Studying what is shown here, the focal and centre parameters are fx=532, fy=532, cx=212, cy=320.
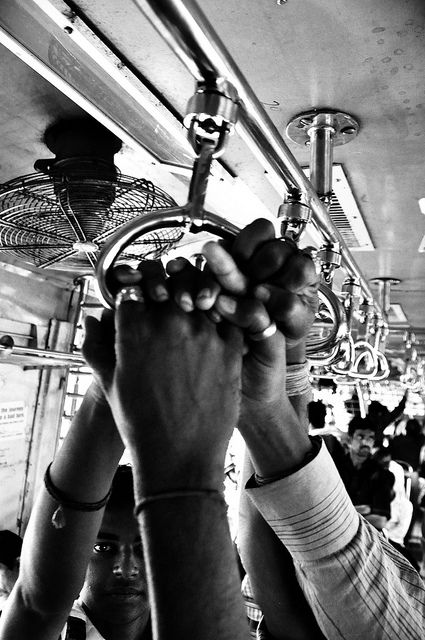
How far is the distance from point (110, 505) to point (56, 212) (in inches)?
51.1

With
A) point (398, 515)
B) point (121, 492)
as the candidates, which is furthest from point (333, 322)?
point (398, 515)

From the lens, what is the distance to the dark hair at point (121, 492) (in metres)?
2.34

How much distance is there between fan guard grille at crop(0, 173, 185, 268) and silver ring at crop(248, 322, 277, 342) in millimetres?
1035

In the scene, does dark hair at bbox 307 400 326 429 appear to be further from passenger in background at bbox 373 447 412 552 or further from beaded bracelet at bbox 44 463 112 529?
beaded bracelet at bbox 44 463 112 529

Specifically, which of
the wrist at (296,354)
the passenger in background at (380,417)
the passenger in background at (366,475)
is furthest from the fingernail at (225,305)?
the passenger in background at (380,417)

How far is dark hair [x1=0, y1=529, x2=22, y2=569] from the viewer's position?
144 inches

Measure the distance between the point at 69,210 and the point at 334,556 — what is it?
4.00ft

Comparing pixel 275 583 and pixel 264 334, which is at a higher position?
pixel 264 334

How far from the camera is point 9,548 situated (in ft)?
12.3

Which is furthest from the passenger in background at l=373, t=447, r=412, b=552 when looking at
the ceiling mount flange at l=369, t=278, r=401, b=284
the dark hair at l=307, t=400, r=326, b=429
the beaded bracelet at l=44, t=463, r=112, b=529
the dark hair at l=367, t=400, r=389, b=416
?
the beaded bracelet at l=44, t=463, r=112, b=529

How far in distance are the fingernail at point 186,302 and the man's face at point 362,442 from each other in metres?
5.00

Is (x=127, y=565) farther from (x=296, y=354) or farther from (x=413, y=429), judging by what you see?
(x=413, y=429)

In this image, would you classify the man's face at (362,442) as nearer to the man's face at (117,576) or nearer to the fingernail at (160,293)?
the man's face at (117,576)

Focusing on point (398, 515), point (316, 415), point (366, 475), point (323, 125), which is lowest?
point (398, 515)
